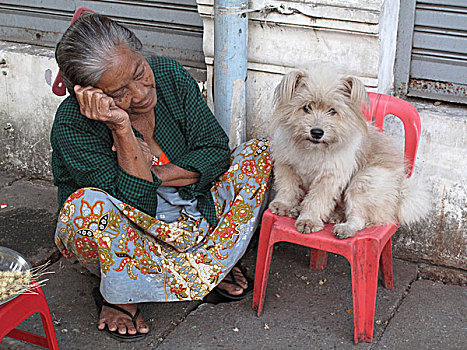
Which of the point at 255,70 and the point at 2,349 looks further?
the point at 255,70

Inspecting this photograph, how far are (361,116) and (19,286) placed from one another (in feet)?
5.29

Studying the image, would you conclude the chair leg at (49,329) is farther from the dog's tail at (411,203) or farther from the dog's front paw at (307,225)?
the dog's tail at (411,203)

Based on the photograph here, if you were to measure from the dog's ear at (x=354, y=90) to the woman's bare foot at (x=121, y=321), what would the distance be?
147 centimetres

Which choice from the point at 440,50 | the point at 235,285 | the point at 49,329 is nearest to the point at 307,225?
the point at 235,285

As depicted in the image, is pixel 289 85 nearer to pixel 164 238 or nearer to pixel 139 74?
pixel 139 74

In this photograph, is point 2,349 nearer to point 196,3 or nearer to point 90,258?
point 90,258

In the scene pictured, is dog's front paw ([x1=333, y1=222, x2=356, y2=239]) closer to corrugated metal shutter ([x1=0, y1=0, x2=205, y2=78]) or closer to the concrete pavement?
the concrete pavement

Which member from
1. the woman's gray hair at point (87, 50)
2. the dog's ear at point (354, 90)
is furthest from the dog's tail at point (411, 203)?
the woman's gray hair at point (87, 50)

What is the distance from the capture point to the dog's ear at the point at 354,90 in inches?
98.0

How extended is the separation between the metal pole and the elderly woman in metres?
0.36

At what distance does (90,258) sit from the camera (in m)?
2.70

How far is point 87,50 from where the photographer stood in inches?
96.4

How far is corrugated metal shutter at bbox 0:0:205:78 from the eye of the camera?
3.78 meters

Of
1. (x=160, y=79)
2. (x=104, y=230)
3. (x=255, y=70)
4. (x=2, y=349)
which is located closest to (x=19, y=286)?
(x=104, y=230)
